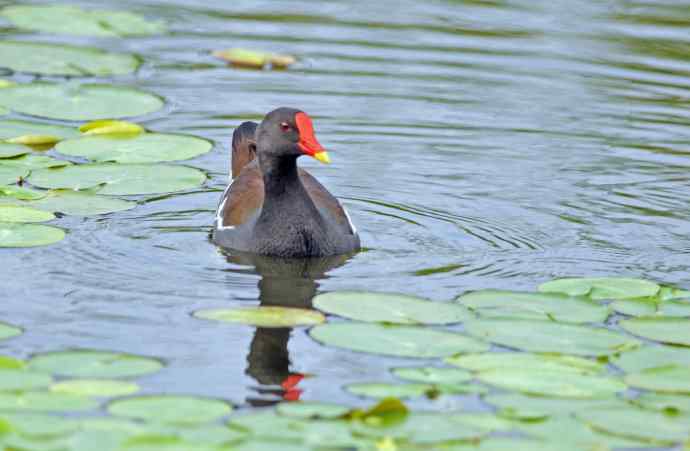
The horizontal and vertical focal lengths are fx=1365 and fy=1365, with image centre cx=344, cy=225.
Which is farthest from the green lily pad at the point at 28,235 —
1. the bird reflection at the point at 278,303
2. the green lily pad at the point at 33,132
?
the green lily pad at the point at 33,132

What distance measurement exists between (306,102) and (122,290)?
13.1 ft

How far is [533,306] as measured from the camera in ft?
19.6

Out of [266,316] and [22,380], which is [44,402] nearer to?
[22,380]

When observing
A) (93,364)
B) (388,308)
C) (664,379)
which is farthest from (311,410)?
(664,379)

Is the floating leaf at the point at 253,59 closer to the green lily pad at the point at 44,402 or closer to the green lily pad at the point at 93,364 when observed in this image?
the green lily pad at the point at 93,364

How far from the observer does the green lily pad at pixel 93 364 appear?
503cm

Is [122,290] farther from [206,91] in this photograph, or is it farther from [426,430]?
[206,91]

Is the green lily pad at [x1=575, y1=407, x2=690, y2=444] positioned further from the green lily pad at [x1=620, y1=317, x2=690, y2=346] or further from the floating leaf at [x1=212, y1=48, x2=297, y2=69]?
the floating leaf at [x1=212, y1=48, x2=297, y2=69]

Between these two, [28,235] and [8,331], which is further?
[28,235]

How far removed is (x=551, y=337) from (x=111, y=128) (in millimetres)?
4105

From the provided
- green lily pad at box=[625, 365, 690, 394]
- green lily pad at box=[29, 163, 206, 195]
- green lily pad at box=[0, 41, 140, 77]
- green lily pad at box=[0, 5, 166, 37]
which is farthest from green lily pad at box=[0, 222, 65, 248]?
green lily pad at box=[0, 5, 166, 37]

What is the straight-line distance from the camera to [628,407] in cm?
489

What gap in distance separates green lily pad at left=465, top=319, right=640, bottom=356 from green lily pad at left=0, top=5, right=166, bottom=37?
656cm

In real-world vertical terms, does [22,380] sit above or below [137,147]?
below
